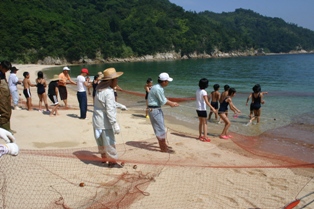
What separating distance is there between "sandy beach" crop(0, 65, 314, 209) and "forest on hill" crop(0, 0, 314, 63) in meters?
68.8

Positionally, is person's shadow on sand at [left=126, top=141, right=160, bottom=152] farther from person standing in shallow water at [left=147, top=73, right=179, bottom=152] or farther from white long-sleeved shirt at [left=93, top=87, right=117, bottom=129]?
white long-sleeved shirt at [left=93, top=87, right=117, bottom=129]

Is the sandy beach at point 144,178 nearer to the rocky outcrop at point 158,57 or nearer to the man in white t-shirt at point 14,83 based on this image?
the man in white t-shirt at point 14,83

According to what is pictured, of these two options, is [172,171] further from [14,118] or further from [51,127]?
[14,118]

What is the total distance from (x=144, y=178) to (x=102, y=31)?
349ft

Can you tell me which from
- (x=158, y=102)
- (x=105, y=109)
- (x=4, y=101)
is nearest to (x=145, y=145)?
(x=158, y=102)

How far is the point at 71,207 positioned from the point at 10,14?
85.3 m

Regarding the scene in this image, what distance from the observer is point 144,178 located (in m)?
4.99

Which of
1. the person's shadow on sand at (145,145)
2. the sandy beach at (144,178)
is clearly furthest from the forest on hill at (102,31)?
the sandy beach at (144,178)

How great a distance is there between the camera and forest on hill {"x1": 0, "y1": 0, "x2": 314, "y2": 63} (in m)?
73.6

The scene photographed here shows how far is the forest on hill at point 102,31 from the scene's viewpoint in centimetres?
7362

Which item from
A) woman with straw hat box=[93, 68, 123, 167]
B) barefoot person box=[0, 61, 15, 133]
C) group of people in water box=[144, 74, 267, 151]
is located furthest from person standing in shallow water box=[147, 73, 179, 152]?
barefoot person box=[0, 61, 15, 133]

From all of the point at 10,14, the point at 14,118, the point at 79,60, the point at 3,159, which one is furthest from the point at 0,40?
the point at 3,159

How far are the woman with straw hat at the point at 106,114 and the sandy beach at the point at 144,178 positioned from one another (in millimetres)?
358

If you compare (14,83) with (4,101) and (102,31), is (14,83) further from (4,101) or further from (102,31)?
(102,31)
